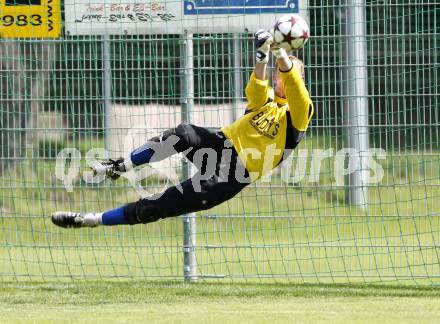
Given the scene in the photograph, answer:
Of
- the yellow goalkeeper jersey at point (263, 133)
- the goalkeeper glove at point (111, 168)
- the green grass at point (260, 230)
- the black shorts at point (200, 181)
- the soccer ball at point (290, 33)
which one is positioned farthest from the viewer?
the green grass at point (260, 230)

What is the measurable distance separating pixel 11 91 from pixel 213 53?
79.5 inches

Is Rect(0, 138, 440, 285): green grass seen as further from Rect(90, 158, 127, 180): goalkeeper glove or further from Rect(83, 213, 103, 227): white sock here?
Rect(83, 213, 103, 227): white sock

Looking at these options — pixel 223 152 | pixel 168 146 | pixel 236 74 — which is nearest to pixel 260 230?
pixel 236 74

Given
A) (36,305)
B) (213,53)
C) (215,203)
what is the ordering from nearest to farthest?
1. (215,203)
2. (36,305)
3. (213,53)

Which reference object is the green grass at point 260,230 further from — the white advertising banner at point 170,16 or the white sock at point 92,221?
the white sock at point 92,221

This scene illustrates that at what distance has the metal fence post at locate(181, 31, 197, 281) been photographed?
9.70m

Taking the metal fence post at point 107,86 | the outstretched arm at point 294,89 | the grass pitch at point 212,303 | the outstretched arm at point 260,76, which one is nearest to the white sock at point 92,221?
the grass pitch at point 212,303

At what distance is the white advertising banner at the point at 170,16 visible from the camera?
381 inches

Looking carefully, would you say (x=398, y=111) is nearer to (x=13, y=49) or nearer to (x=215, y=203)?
(x=215, y=203)

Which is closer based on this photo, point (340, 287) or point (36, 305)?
point (36, 305)

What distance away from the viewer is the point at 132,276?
9.79 meters

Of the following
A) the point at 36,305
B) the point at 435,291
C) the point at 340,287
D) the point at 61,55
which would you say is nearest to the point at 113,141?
the point at 61,55

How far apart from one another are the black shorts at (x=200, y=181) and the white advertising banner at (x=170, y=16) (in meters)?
2.06

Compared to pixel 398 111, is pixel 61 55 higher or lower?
higher
